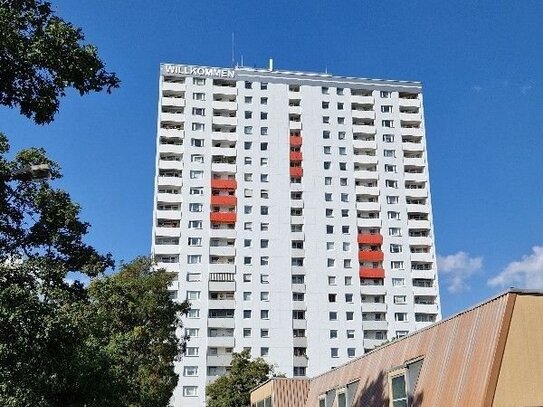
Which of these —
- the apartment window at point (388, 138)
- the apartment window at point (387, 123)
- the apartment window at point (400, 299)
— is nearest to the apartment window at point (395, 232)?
the apartment window at point (400, 299)

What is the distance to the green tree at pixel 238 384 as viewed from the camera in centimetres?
5347

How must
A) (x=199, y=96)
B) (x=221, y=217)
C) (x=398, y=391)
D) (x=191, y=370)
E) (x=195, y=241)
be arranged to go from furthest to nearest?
(x=199, y=96)
(x=221, y=217)
(x=195, y=241)
(x=191, y=370)
(x=398, y=391)

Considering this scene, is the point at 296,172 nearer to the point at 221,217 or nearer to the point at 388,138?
the point at 221,217

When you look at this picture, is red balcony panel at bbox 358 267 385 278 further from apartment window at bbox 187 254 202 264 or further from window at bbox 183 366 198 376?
window at bbox 183 366 198 376

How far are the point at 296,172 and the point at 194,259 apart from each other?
1983cm

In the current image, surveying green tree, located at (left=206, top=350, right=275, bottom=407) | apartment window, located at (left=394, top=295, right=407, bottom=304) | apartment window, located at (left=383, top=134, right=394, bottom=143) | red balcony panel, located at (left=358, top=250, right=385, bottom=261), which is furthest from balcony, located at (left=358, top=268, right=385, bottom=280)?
green tree, located at (left=206, top=350, right=275, bottom=407)

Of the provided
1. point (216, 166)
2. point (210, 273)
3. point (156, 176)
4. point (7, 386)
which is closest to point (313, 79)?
point (216, 166)

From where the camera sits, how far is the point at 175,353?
41.0 meters

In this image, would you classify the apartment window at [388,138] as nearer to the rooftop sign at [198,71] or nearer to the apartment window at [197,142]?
the rooftop sign at [198,71]

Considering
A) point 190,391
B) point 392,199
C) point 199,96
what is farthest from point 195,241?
point 392,199

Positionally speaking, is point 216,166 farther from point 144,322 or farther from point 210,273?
point 144,322

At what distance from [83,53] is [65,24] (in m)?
0.60

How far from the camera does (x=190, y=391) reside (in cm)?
7612

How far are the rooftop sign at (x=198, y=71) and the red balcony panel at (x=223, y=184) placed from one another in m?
17.0
